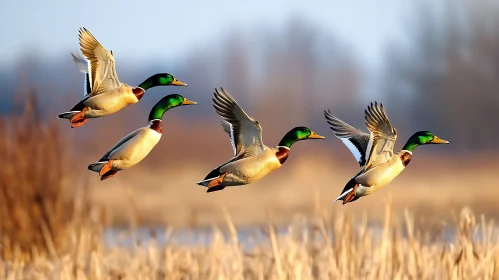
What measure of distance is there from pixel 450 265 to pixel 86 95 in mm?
2585

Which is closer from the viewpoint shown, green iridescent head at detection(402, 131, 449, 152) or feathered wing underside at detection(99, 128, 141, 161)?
feathered wing underside at detection(99, 128, 141, 161)

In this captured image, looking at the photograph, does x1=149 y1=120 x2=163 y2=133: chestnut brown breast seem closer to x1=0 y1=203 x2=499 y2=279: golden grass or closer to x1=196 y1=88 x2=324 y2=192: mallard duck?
x1=196 y1=88 x2=324 y2=192: mallard duck

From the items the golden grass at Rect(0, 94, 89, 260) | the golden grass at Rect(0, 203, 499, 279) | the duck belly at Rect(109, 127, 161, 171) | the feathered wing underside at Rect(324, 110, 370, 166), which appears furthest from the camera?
the golden grass at Rect(0, 94, 89, 260)

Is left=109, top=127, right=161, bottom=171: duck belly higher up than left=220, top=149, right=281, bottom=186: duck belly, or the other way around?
left=109, top=127, right=161, bottom=171: duck belly

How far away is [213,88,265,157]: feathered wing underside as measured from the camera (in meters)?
0.72

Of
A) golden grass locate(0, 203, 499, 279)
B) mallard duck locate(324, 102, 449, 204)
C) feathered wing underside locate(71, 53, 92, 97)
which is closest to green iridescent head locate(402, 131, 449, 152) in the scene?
mallard duck locate(324, 102, 449, 204)

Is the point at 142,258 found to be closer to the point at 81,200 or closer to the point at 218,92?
the point at 81,200

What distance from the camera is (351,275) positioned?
316cm

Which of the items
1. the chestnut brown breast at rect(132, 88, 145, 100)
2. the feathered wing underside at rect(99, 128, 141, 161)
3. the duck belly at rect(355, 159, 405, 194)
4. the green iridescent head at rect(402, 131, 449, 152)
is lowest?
the duck belly at rect(355, 159, 405, 194)

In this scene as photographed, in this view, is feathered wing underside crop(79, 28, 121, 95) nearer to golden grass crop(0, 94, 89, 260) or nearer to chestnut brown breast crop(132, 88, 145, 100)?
chestnut brown breast crop(132, 88, 145, 100)

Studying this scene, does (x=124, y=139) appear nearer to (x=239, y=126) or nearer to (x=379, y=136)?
(x=239, y=126)

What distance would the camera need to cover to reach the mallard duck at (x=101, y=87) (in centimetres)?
71

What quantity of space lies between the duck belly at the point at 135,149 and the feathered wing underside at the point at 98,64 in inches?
3.5

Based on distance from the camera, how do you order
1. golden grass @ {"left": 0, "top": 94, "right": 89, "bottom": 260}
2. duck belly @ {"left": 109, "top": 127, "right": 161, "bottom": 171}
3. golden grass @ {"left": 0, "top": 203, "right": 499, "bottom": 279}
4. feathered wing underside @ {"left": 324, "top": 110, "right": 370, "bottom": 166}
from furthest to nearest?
golden grass @ {"left": 0, "top": 94, "right": 89, "bottom": 260} → golden grass @ {"left": 0, "top": 203, "right": 499, "bottom": 279} → feathered wing underside @ {"left": 324, "top": 110, "right": 370, "bottom": 166} → duck belly @ {"left": 109, "top": 127, "right": 161, "bottom": 171}
